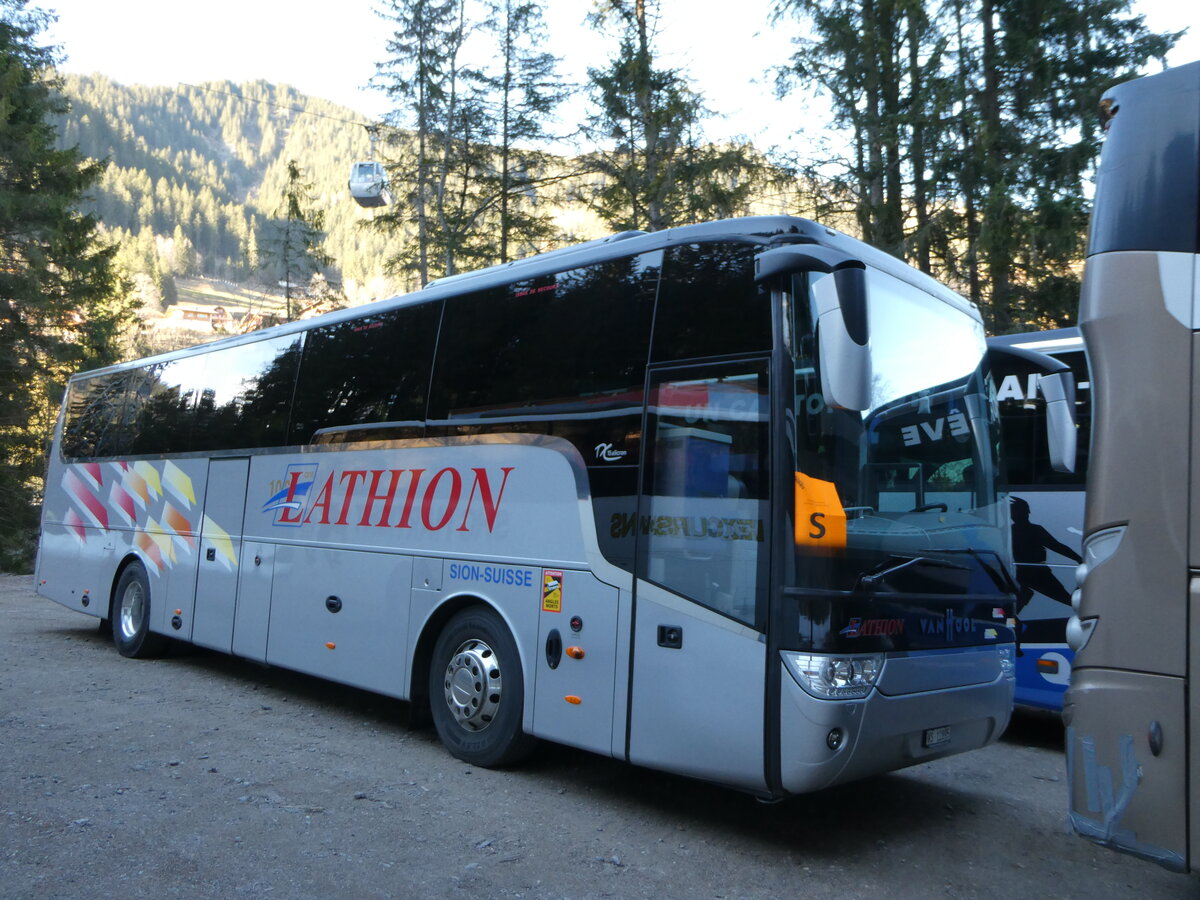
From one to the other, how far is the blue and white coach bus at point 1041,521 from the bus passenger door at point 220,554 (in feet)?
22.5

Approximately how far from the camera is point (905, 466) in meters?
5.26

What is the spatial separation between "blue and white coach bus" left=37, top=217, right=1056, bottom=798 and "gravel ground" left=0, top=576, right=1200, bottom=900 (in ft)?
1.52

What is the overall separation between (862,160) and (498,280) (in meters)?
12.7

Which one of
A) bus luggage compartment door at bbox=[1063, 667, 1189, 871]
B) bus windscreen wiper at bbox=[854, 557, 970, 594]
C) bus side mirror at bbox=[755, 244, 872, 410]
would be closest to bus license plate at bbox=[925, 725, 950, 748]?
bus windscreen wiper at bbox=[854, 557, 970, 594]

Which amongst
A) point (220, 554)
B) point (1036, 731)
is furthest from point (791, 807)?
point (220, 554)

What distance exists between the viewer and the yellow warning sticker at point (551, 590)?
239 inches

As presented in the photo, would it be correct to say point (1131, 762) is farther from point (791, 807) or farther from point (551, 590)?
point (551, 590)

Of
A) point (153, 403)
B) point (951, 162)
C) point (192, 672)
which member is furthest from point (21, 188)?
point (951, 162)

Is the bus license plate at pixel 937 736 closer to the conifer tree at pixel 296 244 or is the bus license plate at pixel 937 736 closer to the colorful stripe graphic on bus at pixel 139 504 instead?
the colorful stripe graphic on bus at pixel 139 504

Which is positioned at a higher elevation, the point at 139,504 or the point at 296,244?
the point at 296,244

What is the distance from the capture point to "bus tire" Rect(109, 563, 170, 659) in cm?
1090

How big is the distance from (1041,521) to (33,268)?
23802mm

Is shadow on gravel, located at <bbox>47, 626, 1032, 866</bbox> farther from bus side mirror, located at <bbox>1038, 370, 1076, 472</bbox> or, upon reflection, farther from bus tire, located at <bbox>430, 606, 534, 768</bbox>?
bus side mirror, located at <bbox>1038, 370, 1076, 472</bbox>

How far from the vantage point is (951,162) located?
55.2ft
